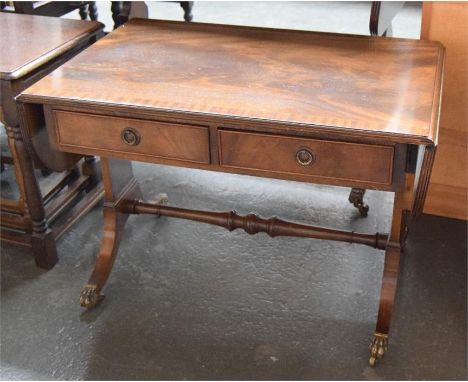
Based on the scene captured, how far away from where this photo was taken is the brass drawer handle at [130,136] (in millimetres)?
1670

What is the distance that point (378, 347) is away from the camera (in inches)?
72.9

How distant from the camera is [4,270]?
2264 millimetres

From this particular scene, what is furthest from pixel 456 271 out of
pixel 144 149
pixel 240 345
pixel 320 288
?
pixel 144 149

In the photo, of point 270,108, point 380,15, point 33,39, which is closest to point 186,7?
point 33,39

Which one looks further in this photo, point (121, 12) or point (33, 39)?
point (121, 12)

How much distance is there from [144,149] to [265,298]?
2.26 feet

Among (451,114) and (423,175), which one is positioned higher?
(423,175)

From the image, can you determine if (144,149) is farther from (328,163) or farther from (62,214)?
(62,214)

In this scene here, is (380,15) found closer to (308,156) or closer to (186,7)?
(308,156)

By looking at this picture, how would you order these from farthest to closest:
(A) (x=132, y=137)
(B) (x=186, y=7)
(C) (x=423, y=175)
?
(B) (x=186, y=7) < (A) (x=132, y=137) < (C) (x=423, y=175)

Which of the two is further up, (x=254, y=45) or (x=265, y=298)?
(x=254, y=45)

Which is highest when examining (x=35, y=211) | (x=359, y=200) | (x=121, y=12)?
(x=121, y=12)

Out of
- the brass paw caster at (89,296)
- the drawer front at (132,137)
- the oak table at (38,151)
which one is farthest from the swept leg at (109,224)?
the drawer front at (132,137)

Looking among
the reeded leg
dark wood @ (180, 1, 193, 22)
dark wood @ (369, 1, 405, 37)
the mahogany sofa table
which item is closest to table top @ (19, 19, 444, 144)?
the mahogany sofa table
